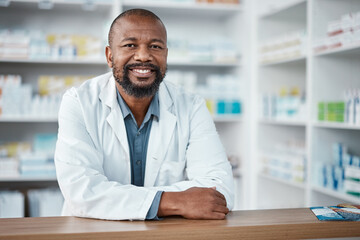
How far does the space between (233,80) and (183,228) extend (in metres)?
2.90

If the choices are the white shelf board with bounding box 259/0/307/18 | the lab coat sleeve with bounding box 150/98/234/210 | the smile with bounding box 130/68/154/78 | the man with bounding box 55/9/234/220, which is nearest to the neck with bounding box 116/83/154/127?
the man with bounding box 55/9/234/220

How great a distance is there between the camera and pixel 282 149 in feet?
12.2

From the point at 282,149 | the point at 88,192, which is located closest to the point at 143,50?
the point at 88,192

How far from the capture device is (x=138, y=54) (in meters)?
1.82

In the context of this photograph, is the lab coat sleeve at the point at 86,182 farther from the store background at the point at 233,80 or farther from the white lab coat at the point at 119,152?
the store background at the point at 233,80

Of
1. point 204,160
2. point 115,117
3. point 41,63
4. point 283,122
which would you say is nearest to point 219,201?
point 204,160

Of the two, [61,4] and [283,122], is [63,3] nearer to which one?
[61,4]

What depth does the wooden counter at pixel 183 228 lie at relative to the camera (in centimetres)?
121

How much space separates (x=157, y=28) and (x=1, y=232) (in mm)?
1026

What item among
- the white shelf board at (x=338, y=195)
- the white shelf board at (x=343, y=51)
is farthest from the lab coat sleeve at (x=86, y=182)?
the white shelf board at (x=343, y=51)

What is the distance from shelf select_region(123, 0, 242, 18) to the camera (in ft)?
12.4

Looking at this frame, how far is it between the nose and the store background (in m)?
1.64

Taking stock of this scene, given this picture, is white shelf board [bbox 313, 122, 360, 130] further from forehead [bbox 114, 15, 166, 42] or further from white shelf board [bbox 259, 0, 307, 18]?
forehead [bbox 114, 15, 166, 42]

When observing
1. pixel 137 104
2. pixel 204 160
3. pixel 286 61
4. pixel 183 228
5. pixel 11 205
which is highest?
pixel 286 61
